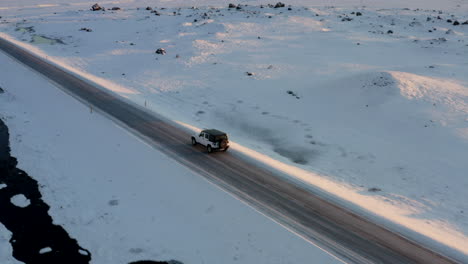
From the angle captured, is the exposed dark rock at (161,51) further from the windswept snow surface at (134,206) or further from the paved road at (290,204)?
the windswept snow surface at (134,206)

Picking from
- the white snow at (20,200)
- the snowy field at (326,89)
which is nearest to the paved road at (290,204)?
the snowy field at (326,89)

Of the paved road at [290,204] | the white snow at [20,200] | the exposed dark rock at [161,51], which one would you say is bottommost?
the white snow at [20,200]

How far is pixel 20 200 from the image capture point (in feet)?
73.3

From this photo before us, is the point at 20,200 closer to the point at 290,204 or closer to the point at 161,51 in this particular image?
the point at 290,204

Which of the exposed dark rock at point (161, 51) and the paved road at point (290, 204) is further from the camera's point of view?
the exposed dark rock at point (161, 51)

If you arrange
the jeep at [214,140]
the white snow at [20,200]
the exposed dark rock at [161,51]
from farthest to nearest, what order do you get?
the exposed dark rock at [161,51] < the jeep at [214,140] < the white snow at [20,200]

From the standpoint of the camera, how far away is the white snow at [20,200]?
21895mm

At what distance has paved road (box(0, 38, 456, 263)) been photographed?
17.5m

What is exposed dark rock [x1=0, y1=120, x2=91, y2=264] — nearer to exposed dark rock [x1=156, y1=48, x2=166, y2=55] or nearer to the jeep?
the jeep

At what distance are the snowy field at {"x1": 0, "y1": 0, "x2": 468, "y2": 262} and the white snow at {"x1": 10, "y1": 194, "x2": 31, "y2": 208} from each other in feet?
55.5

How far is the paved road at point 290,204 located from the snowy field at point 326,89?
1.57 meters

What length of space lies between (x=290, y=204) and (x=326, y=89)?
23443 millimetres

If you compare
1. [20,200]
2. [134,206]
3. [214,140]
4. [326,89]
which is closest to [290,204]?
[214,140]

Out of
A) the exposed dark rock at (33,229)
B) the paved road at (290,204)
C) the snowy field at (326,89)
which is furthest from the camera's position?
the snowy field at (326,89)
